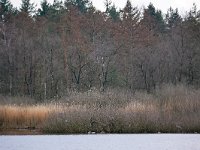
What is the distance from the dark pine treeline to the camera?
39.4m

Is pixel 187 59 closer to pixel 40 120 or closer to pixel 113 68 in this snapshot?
pixel 113 68

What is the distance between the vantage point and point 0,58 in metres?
40.0

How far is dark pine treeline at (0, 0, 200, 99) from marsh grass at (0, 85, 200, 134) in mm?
16617

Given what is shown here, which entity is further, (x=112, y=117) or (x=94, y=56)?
(x=94, y=56)

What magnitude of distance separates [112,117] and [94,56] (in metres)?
19.2

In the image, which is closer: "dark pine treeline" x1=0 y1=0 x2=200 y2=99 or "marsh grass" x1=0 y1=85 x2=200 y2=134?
"marsh grass" x1=0 y1=85 x2=200 y2=134

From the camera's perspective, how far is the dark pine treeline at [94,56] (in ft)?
129

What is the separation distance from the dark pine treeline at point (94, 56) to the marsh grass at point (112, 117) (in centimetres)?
1662

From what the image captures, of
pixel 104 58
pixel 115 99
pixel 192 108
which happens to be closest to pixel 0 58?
pixel 104 58

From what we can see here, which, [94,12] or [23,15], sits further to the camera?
[23,15]

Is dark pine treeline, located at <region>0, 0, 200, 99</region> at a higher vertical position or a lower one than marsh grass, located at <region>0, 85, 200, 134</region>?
higher

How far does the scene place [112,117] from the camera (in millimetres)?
20094
